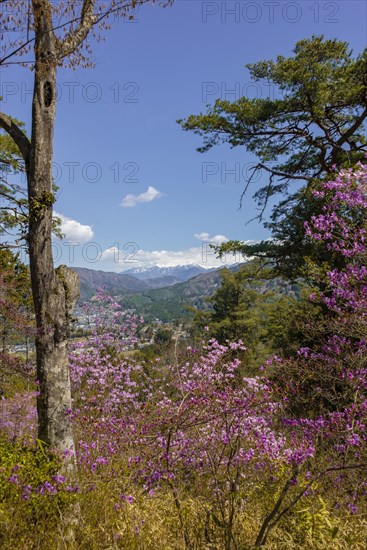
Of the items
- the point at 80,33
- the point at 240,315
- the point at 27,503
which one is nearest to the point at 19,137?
the point at 80,33

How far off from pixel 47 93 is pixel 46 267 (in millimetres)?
2183

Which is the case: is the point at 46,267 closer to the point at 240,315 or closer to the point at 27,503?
the point at 27,503

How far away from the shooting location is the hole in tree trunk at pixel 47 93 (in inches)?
179

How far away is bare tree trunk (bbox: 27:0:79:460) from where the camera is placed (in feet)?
13.7

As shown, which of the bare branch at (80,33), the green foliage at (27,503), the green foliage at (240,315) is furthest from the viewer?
the green foliage at (240,315)

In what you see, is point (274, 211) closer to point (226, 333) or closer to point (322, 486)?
point (322, 486)

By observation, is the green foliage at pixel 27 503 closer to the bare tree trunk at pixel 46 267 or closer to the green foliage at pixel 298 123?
the bare tree trunk at pixel 46 267

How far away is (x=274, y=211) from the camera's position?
14266 millimetres

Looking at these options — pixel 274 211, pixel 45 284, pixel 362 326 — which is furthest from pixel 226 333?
pixel 45 284

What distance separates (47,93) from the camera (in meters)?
4.56

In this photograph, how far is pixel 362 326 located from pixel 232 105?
9.36m


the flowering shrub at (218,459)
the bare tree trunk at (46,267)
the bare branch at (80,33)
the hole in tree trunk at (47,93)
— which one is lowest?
the flowering shrub at (218,459)

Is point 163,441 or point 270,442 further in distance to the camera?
point 270,442

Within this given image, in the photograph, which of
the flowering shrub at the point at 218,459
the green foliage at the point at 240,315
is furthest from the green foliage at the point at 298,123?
the green foliage at the point at 240,315
